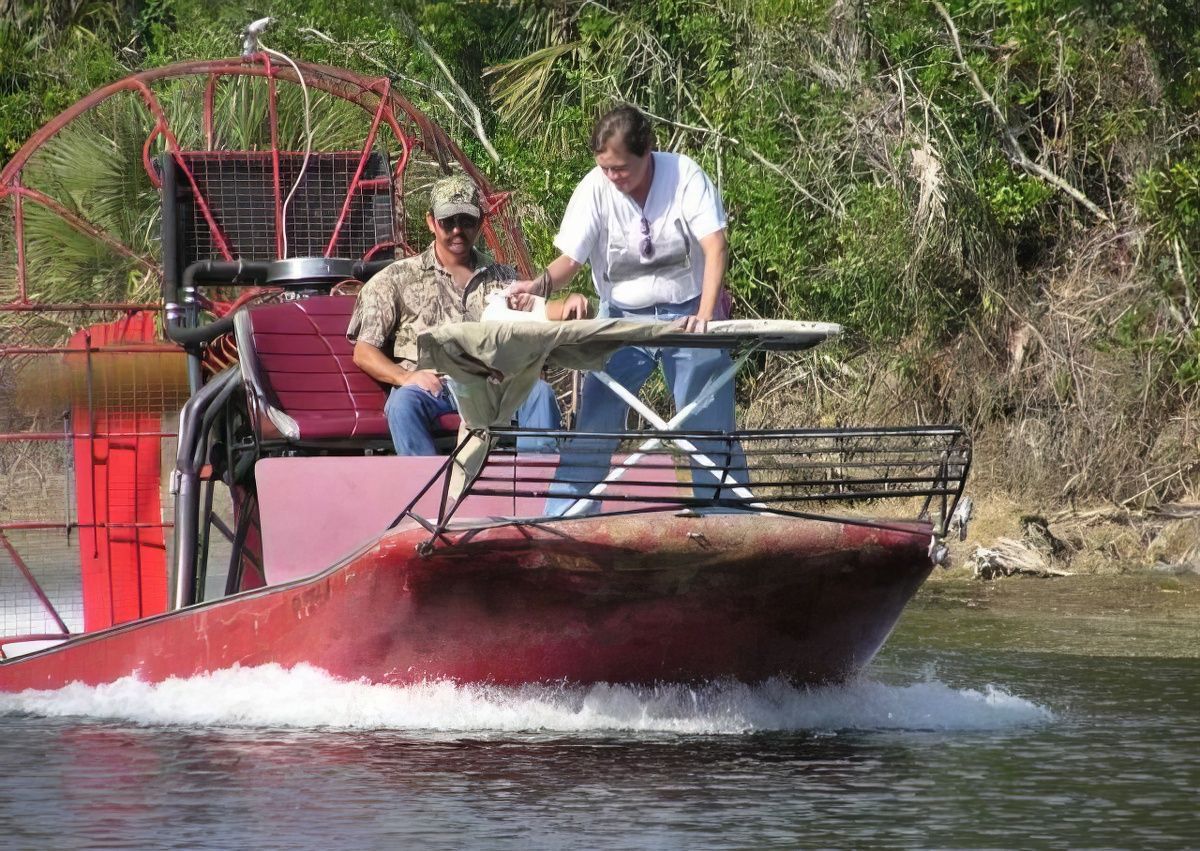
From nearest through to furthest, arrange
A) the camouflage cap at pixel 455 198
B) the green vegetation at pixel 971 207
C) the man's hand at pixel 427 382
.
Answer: the man's hand at pixel 427 382
the camouflage cap at pixel 455 198
the green vegetation at pixel 971 207

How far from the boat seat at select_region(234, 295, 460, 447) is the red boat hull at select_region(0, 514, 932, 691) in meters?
0.88

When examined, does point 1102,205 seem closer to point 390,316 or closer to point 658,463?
point 390,316

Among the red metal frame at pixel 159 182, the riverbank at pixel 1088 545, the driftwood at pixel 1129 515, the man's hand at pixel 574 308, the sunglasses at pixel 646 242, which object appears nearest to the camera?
the man's hand at pixel 574 308

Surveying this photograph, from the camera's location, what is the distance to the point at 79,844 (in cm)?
559

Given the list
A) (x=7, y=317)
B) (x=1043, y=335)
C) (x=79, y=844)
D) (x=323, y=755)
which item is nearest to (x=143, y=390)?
(x=323, y=755)

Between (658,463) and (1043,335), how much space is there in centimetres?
720

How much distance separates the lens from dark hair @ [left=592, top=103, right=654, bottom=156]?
704 centimetres

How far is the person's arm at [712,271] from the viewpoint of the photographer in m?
6.93

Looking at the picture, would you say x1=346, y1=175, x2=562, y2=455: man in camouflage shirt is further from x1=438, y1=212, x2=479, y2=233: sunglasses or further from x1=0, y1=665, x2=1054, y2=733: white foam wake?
x1=0, y1=665, x2=1054, y2=733: white foam wake

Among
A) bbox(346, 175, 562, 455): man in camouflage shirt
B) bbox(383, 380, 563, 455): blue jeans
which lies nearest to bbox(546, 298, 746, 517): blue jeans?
bbox(383, 380, 563, 455): blue jeans

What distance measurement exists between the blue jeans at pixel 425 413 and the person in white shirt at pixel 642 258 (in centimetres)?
42

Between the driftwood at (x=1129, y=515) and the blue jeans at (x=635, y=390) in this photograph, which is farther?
the driftwood at (x=1129, y=515)

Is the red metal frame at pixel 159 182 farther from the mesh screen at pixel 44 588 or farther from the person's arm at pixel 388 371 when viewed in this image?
the person's arm at pixel 388 371

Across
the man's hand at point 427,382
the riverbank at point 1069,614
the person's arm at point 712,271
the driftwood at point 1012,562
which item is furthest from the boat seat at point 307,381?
the driftwood at point 1012,562
